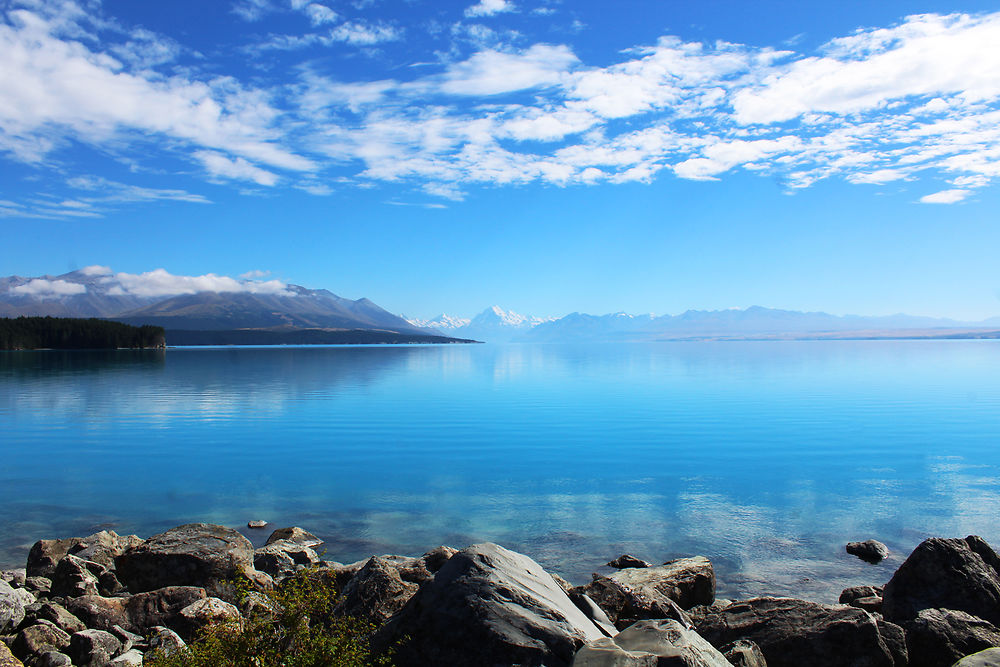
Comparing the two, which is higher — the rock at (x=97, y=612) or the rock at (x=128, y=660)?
the rock at (x=128, y=660)

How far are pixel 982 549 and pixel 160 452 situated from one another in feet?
108

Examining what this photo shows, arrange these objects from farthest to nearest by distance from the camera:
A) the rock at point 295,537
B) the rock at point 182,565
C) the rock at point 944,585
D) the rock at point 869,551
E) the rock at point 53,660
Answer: the rock at point 295,537 < the rock at point 869,551 < the rock at point 182,565 < the rock at point 944,585 < the rock at point 53,660

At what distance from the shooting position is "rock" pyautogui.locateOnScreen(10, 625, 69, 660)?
30.3 ft

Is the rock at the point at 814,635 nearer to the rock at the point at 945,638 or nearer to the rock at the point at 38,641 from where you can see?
the rock at the point at 945,638

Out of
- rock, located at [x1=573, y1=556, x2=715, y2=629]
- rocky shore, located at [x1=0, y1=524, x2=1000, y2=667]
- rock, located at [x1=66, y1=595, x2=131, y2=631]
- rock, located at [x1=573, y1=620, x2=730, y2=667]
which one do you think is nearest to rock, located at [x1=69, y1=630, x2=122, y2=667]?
rocky shore, located at [x1=0, y1=524, x2=1000, y2=667]

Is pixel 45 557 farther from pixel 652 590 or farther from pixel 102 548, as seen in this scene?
pixel 652 590

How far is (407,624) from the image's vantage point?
8.20 metres

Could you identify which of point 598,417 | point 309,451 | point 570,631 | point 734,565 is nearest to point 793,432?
point 598,417

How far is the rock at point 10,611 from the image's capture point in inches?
391

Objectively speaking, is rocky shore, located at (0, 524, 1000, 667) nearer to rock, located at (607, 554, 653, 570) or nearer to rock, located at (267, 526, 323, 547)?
rock, located at (607, 554, 653, 570)

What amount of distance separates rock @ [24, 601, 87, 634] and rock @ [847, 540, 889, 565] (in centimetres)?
1711

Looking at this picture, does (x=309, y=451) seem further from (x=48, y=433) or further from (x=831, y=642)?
(x=831, y=642)

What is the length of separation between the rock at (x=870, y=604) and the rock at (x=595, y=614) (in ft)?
18.1

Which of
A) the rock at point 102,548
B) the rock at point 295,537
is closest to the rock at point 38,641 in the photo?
the rock at point 102,548
